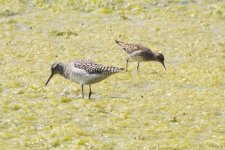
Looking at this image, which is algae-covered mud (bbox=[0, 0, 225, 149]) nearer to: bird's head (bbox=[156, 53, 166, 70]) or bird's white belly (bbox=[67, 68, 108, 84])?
bird's head (bbox=[156, 53, 166, 70])

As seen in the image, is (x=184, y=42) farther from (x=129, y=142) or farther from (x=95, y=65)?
(x=129, y=142)

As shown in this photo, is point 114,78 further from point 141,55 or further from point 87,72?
point 87,72

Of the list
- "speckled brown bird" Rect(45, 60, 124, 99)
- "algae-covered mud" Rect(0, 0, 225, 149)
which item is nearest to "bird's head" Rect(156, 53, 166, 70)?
"algae-covered mud" Rect(0, 0, 225, 149)

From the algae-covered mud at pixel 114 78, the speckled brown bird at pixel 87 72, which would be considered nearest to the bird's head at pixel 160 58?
the algae-covered mud at pixel 114 78

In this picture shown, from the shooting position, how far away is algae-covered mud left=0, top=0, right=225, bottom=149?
15008mm

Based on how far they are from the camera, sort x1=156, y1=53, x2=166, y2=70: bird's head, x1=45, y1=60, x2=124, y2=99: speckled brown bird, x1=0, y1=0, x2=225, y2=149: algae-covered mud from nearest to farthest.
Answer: x1=0, y1=0, x2=225, y2=149: algae-covered mud
x1=45, y1=60, x2=124, y2=99: speckled brown bird
x1=156, y1=53, x2=166, y2=70: bird's head

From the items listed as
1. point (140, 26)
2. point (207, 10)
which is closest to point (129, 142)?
point (140, 26)

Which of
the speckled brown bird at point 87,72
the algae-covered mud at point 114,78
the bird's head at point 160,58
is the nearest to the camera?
the algae-covered mud at point 114,78

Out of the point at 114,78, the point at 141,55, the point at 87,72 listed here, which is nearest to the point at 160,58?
the point at 141,55

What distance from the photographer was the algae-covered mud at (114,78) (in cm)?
1501

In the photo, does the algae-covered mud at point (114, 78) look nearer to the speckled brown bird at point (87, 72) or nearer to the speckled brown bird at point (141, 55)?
the speckled brown bird at point (141, 55)

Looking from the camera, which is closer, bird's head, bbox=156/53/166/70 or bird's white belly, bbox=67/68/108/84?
bird's white belly, bbox=67/68/108/84

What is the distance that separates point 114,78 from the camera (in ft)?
65.9

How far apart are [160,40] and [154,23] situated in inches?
89.6
